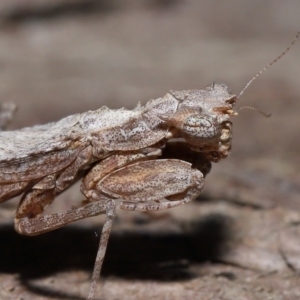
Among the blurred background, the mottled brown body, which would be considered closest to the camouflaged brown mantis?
the mottled brown body

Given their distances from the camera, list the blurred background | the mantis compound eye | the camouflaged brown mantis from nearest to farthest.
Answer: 1. the mantis compound eye
2. the camouflaged brown mantis
3. the blurred background

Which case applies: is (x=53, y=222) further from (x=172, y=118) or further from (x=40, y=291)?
(x=172, y=118)

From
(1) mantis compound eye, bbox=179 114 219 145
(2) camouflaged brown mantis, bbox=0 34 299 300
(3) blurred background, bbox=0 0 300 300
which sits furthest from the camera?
(3) blurred background, bbox=0 0 300 300

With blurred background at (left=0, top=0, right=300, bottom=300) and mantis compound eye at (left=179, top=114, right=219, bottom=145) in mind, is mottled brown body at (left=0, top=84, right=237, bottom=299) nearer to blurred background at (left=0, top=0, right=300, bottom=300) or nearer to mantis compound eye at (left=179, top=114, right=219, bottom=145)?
mantis compound eye at (left=179, top=114, right=219, bottom=145)

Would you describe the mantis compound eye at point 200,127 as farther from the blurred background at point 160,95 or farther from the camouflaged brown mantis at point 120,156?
the blurred background at point 160,95

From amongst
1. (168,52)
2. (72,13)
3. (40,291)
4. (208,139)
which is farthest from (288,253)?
(72,13)

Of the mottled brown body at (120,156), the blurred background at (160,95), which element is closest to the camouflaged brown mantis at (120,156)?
the mottled brown body at (120,156)

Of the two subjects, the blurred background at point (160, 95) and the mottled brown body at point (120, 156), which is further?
the blurred background at point (160, 95)
